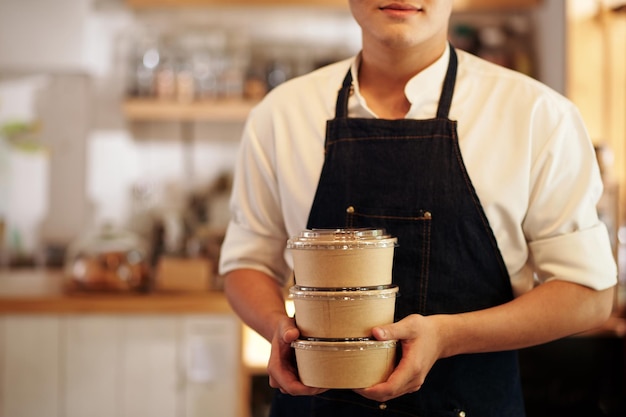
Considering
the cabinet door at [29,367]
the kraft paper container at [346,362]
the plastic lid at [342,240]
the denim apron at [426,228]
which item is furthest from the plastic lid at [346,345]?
the cabinet door at [29,367]

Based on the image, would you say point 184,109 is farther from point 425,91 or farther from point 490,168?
point 490,168

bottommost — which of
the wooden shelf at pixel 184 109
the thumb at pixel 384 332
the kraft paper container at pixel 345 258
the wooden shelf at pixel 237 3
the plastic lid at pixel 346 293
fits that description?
the thumb at pixel 384 332

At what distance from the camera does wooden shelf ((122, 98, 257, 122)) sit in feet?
13.1

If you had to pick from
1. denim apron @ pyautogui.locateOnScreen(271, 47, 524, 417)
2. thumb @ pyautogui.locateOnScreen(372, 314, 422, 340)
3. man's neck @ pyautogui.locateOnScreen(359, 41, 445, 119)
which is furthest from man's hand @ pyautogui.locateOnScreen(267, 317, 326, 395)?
man's neck @ pyautogui.locateOnScreen(359, 41, 445, 119)

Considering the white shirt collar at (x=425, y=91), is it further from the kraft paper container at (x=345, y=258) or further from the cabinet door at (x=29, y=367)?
the cabinet door at (x=29, y=367)

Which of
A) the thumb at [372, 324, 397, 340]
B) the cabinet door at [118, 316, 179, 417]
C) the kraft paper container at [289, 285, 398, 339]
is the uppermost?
the kraft paper container at [289, 285, 398, 339]

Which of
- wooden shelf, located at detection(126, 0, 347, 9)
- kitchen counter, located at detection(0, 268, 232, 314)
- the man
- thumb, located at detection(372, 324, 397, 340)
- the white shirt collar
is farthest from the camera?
wooden shelf, located at detection(126, 0, 347, 9)

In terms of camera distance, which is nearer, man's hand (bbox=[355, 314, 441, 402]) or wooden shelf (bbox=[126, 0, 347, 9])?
man's hand (bbox=[355, 314, 441, 402])

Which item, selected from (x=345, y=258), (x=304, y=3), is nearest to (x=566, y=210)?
(x=345, y=258)

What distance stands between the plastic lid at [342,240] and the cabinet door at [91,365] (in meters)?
2.43

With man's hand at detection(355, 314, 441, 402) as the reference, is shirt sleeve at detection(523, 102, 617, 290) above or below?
above

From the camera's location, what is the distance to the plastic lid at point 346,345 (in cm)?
115

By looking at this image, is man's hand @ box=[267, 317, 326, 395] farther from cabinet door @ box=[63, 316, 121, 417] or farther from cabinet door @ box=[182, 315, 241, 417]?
cabinet door @ box=[63, 316, 121, 417]

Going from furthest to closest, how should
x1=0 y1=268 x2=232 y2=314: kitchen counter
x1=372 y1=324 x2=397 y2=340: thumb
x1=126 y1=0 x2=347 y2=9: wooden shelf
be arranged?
x1=126 y1=0 x2=347 y2=9: wooden shelf, x1=0 y1=268 x2=232 y2=314: kitchen counter, x1=372 y1=324 x2=397 y2=340: thumb
